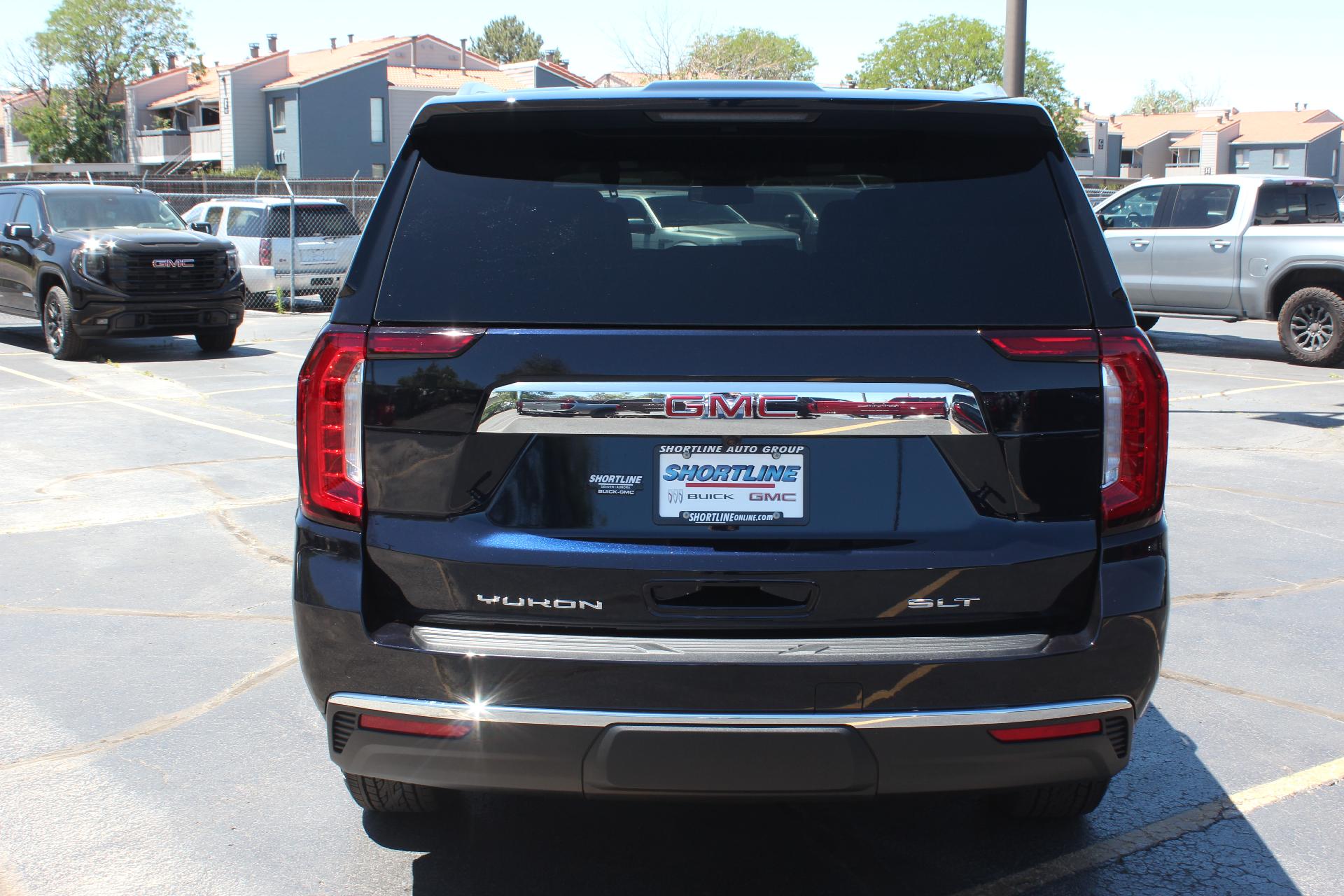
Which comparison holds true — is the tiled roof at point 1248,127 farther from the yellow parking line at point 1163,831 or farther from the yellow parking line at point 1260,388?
the yellow parking line at point 1163,831

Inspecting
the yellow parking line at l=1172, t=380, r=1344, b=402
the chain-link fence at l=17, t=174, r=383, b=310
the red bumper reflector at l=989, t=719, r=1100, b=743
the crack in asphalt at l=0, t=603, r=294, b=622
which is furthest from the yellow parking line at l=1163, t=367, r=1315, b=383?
the chain-link fence at l=17, t=174, r=383, b=310

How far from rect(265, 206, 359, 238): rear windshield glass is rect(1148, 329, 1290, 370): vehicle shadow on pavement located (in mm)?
12452

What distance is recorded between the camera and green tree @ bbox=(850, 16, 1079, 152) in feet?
285

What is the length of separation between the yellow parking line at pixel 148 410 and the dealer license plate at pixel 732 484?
24.3 ft

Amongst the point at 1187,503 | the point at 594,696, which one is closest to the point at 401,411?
the point at 594,696

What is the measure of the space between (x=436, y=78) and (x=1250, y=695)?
65996mm

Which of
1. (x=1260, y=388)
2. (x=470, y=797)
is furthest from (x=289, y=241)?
(x=470, y=797)

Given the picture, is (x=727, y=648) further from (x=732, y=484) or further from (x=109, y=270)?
(x=109, y=270)

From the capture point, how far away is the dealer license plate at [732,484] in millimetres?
2764

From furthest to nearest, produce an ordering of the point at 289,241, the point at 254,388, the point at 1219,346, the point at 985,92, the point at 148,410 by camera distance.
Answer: the point at 289,241 < the point at 1219,346 < the point at 254,388 < the point at 148,410 < the point at 985,92

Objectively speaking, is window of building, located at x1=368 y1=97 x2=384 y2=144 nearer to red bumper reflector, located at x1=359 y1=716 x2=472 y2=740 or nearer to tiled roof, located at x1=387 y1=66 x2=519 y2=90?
tiled roof, located at x1=387 y1=66 x2=519 y2=90

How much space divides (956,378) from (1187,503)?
5.76 m

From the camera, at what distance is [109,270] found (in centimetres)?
1439

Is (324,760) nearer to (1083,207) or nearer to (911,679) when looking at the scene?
(911,679)
